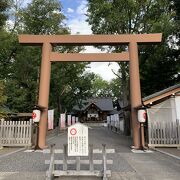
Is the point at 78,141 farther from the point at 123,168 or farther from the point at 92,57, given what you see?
the point at 92,57

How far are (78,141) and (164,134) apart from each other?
313 inches

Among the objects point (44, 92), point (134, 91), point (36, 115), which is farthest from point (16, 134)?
point (134, 91)

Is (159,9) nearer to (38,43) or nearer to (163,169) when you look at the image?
(38,43)

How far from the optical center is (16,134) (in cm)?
1430

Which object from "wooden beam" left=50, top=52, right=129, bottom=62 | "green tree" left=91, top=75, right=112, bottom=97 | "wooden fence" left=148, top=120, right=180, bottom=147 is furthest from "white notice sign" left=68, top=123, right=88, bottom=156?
"green tree" left=91, top=75, right=112, bottom=97

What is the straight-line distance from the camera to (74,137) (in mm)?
7434

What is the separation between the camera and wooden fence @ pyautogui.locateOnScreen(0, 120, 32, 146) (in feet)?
46.7

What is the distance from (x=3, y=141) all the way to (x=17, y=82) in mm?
15392

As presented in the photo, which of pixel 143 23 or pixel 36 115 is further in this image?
pixel 143 23

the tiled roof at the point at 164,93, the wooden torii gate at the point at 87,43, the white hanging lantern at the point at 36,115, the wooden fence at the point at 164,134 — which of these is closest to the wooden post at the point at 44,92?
the wooden torii gate at the point at 87,43

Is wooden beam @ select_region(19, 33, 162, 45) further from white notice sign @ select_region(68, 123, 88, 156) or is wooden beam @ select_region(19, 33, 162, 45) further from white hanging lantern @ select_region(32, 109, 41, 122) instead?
white notice sign @ select_region(68, 123, 88, 156)

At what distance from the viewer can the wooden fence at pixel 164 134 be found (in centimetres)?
1410

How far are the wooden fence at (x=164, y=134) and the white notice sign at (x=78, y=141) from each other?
747 centimetres

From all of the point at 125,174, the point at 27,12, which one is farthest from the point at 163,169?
the point at 27,12
